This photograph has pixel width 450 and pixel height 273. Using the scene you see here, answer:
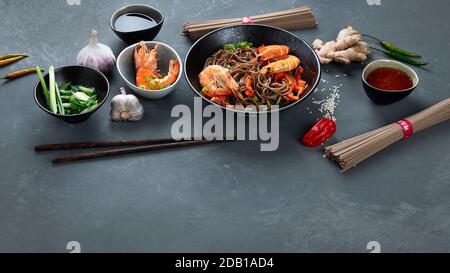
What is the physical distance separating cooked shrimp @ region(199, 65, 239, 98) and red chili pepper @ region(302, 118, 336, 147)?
0.45 meters

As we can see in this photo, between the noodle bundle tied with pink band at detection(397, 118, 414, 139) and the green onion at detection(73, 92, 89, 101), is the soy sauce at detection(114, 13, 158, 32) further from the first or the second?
the noodle bundle tied with pink band at detection(397, 118, 414, 139)

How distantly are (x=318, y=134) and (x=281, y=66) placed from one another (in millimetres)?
A: 424

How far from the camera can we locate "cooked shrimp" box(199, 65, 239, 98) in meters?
3.02

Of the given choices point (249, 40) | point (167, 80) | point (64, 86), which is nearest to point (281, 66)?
point (249, 40)

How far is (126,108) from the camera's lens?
3008 mm

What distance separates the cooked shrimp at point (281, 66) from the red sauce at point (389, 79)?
419 mm

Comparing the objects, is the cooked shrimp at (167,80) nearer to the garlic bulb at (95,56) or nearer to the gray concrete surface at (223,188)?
the gray concrete surface at (223,188)

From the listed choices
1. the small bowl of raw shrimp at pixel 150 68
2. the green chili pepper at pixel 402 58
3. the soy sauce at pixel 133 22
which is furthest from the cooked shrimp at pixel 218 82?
the green chili pepper at pixel 402 58

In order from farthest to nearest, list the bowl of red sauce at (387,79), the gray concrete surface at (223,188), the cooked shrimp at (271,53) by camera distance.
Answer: the cooked shrimp at (271,53), the bowl of red sauce at (387,79), the gray concrete surface at (223,188)

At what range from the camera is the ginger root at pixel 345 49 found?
11.0 ft

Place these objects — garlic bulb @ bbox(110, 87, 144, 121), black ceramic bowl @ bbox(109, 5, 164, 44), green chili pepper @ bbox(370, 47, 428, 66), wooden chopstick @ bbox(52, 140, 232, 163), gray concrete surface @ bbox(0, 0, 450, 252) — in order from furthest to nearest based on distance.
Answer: green chili pepper @ bbox(370, 47, 428, 66), black ceramic bowl @ bbox(109, 5, 164, 44), garlic bulb @ bbox(110, 87, 144, 121), wooden chopstick @ bbox(52, 140, 232, 163), gray concrete surface @ bbox(0, 0, 450, 252)

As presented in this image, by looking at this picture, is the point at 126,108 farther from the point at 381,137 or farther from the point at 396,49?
the point at 396,49

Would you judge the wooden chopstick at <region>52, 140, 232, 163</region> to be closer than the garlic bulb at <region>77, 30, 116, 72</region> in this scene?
Yes

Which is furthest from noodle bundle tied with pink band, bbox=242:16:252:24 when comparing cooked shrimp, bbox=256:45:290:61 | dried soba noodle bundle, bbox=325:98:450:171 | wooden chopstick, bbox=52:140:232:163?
dried soba noodle bundle, bbox=325:98:450:171
